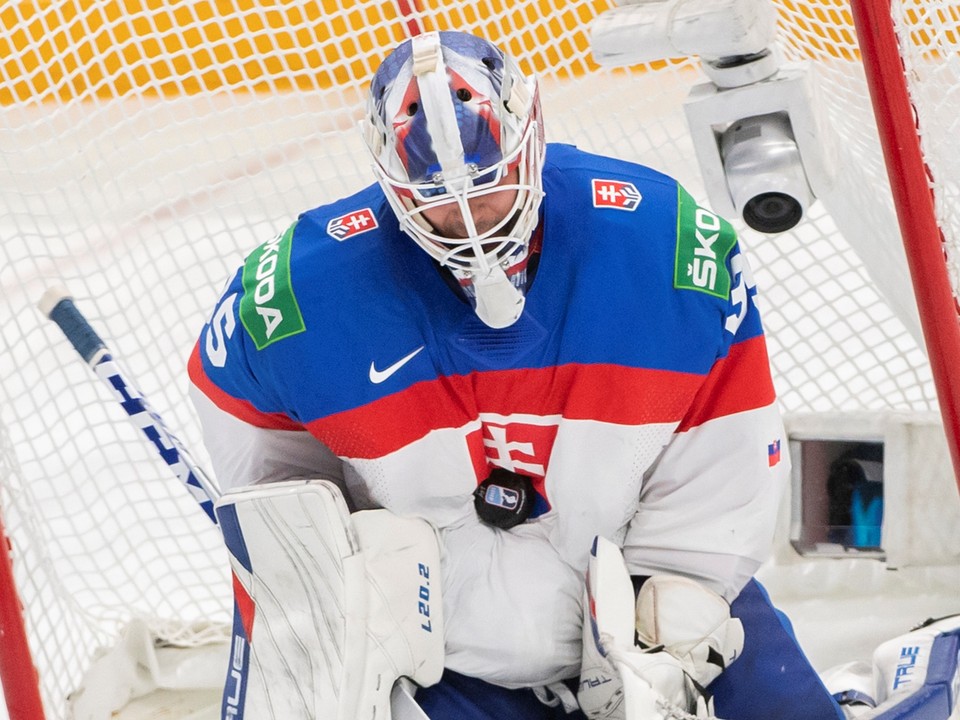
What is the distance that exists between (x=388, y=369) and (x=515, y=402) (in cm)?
15

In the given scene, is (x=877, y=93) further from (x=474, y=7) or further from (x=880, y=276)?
(x=474, y=7)

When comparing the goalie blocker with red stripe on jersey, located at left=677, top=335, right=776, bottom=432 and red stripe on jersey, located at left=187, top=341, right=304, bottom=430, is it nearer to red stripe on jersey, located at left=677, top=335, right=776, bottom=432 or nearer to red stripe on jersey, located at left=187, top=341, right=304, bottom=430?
red stripe on jersey, located at left=187, top=341, right=304, bottom=430

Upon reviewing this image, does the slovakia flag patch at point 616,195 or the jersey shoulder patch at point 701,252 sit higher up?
the slovakia flag patch at point 616,195

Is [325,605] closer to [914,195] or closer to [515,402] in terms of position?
[515,402]

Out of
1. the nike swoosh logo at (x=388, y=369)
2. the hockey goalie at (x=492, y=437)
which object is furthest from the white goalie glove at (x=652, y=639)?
the nike swoosh logo at (x=388, y=369)

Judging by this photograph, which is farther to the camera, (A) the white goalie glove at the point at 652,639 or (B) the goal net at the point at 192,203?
(B) the goal net at the point at 192,203

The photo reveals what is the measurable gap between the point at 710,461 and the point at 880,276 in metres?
0.71

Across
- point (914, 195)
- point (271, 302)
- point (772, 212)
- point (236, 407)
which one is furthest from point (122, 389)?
point (914, 195)

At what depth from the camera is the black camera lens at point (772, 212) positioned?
1.56 meters

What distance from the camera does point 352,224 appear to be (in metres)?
1.49

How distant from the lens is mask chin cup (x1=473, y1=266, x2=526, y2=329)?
4.41ft

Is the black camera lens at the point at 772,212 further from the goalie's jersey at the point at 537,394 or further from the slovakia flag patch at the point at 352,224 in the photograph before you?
the slovakia flag patch at the point at 352,224

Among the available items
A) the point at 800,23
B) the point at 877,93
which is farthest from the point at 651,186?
the point at 800,23

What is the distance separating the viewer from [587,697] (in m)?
1.63
